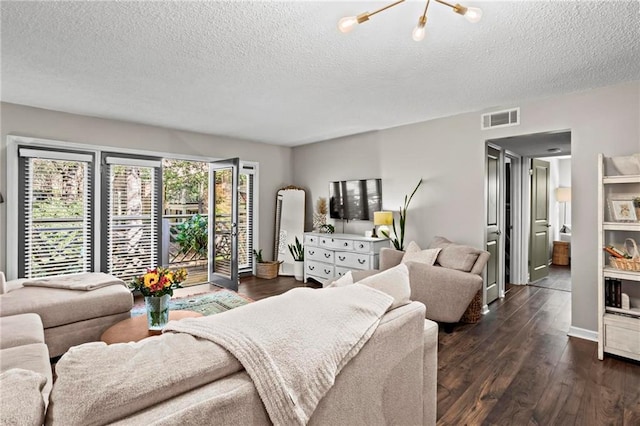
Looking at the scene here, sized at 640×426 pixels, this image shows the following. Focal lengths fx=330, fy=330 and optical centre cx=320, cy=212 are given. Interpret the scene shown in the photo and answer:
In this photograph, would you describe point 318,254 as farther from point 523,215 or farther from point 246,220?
point 523,215

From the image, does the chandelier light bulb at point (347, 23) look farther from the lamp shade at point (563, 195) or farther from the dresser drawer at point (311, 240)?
the lamp shade at point (563, 195)

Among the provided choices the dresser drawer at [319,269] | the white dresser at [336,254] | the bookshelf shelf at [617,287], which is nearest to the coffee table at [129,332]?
the white dresser at [336,254]

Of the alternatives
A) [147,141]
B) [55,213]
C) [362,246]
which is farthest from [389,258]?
[55,213]

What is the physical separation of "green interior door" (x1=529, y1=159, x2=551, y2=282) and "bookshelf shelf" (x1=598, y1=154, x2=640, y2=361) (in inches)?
99.9

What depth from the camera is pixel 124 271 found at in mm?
4562

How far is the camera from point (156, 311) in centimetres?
249

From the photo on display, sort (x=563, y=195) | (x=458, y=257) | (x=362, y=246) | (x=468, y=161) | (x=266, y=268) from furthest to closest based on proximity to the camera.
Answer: (x=563, y=195) < (x=266, y=268) < (x=362, y=246) < (x=468, y=161) < (x=458, y=257)

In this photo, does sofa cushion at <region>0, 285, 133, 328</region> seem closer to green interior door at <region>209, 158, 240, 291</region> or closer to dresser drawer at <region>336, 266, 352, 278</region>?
green interior door at <region>209, 158, 240, 291</region>

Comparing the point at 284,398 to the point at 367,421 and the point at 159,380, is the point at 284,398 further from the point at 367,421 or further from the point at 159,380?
the point at 367,421

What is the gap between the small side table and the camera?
6.94 metres

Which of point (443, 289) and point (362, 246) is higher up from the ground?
point (362, 246)

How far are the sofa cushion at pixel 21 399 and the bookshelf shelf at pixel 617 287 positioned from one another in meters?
3.72

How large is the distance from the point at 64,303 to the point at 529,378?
3748 millimetres

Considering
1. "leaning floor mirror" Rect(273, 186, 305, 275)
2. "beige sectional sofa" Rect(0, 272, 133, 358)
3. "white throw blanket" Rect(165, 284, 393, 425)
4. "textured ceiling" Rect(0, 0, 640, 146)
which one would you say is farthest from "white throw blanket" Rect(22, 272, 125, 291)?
"leaning floor mirror" Rect(273, 186, 305, 275)
